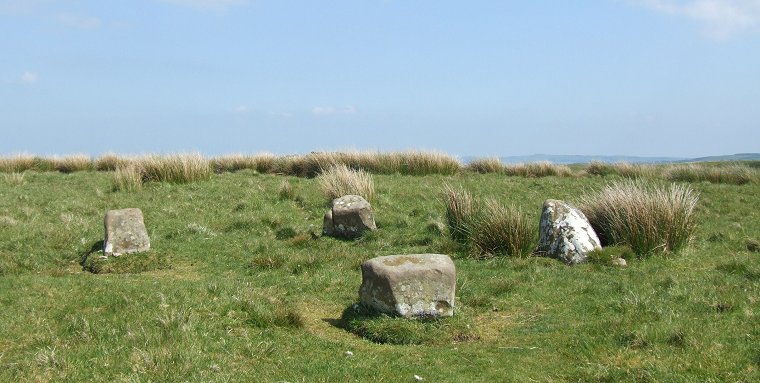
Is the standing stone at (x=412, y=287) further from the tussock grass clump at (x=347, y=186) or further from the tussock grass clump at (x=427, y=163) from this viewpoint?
the tussock grass clump at (x=427, y=163)

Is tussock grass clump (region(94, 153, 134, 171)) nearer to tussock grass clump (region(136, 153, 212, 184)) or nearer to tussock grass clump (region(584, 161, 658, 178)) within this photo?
tussock grass clump (region(136, 153, 212, 184))

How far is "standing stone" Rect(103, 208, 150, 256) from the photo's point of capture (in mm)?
12359

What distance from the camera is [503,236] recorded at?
1230 centimetres

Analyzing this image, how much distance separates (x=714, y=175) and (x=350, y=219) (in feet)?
53.6

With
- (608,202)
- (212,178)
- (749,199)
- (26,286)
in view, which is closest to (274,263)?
(26,286)

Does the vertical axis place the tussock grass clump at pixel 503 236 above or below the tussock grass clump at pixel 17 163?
below

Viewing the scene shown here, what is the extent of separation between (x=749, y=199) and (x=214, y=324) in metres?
17.1

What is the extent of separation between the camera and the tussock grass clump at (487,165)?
2736 centimetres

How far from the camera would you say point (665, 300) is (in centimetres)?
870

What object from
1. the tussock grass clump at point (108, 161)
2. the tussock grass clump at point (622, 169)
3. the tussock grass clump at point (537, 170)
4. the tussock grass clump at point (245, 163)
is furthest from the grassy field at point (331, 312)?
the tussock grass clump at point (108, 161)

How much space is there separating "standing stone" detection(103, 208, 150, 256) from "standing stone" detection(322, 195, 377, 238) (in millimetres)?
3909

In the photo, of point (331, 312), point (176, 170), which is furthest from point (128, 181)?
point (331, 312)

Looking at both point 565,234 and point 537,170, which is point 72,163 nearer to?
point 537,170

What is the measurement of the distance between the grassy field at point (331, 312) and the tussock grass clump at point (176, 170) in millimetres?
5645
